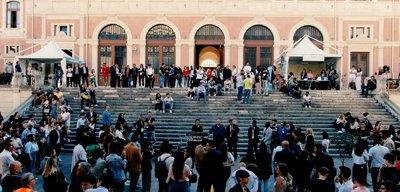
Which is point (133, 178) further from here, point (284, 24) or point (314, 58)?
point (284, 24)

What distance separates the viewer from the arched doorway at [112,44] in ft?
149

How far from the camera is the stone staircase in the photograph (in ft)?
94.5

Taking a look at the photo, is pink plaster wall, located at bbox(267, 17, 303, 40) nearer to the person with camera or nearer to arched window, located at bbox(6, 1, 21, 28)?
the person with camera

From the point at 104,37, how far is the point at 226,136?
24.0 metres

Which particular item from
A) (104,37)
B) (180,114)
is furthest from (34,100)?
(104,37)

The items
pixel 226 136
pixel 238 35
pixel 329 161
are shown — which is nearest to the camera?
pixel 329 161

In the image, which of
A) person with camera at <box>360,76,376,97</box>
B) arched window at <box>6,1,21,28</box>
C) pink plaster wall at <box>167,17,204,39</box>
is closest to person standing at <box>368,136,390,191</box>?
person with camera at <box>360,76,376,97</box>

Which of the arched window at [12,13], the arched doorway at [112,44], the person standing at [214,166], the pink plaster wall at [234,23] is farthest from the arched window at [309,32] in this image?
the person standing at [214,166]

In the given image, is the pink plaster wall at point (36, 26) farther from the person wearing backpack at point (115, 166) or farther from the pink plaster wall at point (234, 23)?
the person wearing backpack at point (115, 166)

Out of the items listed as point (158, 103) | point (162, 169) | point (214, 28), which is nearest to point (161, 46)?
point (214, 28)

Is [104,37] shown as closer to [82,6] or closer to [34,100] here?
[82,6]

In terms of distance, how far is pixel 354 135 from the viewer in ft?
69.2

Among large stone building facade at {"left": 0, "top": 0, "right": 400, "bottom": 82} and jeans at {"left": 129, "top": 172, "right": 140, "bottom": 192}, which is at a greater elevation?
large stone building facade at {"left": 0, "top": 0, "right": 400, "bottom": 82}

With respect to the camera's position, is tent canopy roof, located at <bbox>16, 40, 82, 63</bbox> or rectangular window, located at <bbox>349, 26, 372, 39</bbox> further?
rectangular window, located at <bbox>349, 26, 372, 39</bbox>
